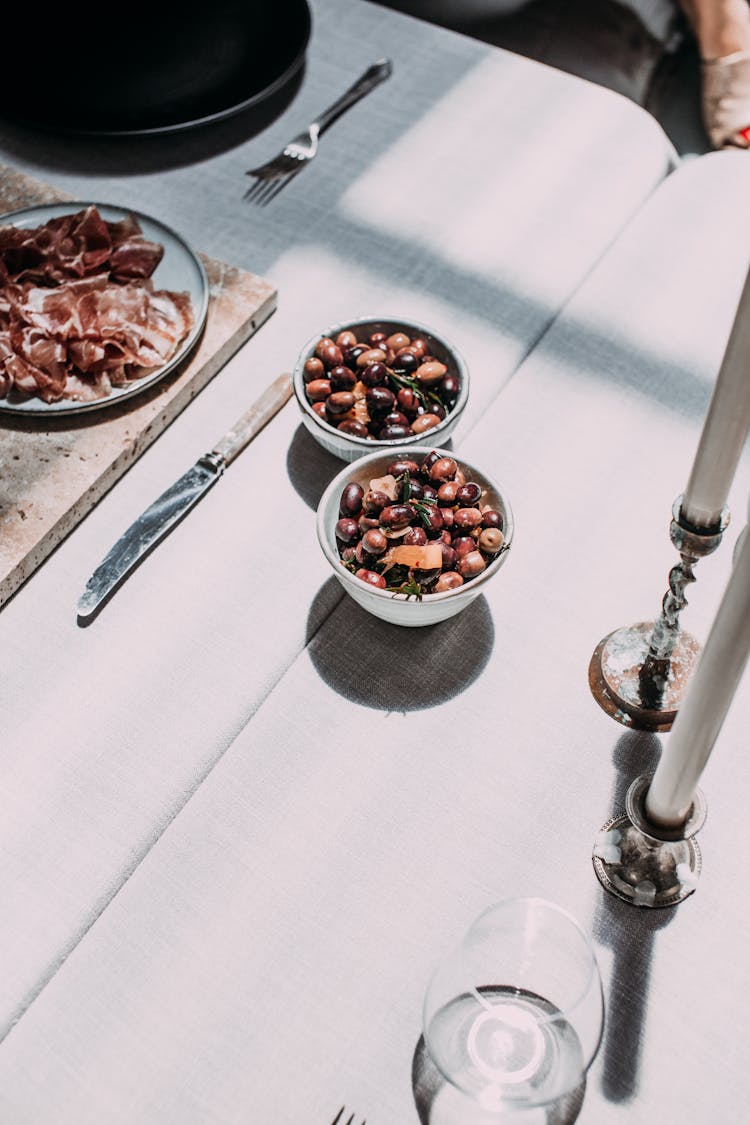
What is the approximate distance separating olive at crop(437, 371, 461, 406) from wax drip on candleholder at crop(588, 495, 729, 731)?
9.5 inches

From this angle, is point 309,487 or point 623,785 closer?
point 623,785

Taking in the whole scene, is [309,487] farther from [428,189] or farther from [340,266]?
[428,189]

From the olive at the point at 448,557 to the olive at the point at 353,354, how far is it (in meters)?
0.21

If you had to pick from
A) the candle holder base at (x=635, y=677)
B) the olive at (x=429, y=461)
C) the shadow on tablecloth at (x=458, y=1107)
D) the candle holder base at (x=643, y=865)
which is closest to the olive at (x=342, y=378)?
the olive at (x=429, y=461)

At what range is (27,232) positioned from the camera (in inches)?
39.4

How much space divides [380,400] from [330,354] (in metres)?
0.07

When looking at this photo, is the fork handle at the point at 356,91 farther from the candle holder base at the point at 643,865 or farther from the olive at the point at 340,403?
the candle holder base at the point at 643,865

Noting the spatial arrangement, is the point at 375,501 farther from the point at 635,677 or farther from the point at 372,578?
the point at 635,677

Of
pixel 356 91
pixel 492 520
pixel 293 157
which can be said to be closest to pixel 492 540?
pixel 492 520

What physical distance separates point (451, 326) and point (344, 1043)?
0.65 meters

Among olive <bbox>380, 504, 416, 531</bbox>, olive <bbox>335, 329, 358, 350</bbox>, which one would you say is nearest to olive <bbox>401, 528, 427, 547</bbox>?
olive <bbox>380, 504, 416, 531</bbox>

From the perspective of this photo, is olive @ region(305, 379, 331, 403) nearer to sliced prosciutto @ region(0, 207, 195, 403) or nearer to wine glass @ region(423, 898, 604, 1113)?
sliced prosciutto @ region(0, 207, 195, 403)

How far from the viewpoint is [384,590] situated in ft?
2.41

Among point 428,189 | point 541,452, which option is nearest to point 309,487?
point 541,452
